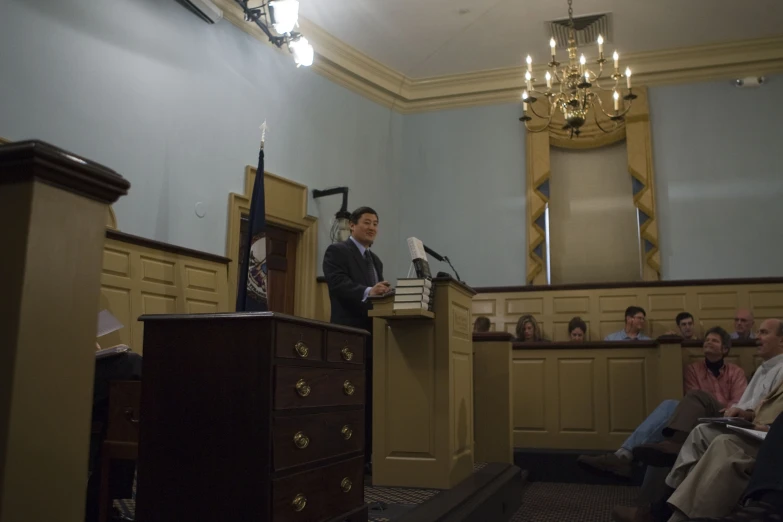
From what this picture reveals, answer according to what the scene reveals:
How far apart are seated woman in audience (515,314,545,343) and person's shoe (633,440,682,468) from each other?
11.3 feet

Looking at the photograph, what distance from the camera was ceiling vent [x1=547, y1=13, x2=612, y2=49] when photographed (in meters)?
7.04

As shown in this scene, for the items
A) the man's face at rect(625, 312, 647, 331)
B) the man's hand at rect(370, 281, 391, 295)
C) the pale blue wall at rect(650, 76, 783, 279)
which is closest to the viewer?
the man's hand at rect(370, 281, 391, 295)

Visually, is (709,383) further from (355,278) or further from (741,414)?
(355,278)

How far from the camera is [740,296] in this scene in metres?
6.99

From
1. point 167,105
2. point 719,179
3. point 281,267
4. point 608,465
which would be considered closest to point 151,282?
point 167,105

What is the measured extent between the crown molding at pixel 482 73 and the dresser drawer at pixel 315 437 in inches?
205

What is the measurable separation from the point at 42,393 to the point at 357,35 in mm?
6752

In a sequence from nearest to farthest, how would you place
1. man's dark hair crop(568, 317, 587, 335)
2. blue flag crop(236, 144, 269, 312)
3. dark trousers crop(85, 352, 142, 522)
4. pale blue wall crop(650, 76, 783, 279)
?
dark trousers crop(85, 352, 142, 522) → blue flag crop(236, 144, 269, 312) → man's dark hair crop(568, 317, 587, 335) → pale blue wall crop(650, 76, 783, 279)

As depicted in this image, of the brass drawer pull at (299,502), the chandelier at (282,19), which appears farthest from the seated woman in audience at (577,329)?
the brass drawer pull at (299,502)

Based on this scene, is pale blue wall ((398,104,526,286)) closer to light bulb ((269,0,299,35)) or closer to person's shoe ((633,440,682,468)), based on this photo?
light bulb ((269,0,299,35))

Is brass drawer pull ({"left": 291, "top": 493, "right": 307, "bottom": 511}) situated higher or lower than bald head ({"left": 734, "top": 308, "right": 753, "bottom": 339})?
lower

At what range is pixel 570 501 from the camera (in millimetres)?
4195

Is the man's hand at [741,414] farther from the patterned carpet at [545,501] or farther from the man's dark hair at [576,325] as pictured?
the man's dark hair at [576,325]

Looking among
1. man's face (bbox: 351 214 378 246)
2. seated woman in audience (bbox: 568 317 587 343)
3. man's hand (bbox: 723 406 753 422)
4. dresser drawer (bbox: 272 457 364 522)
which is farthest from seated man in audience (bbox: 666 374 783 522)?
seated woman in audience (bbox: 568 317 587 343)
